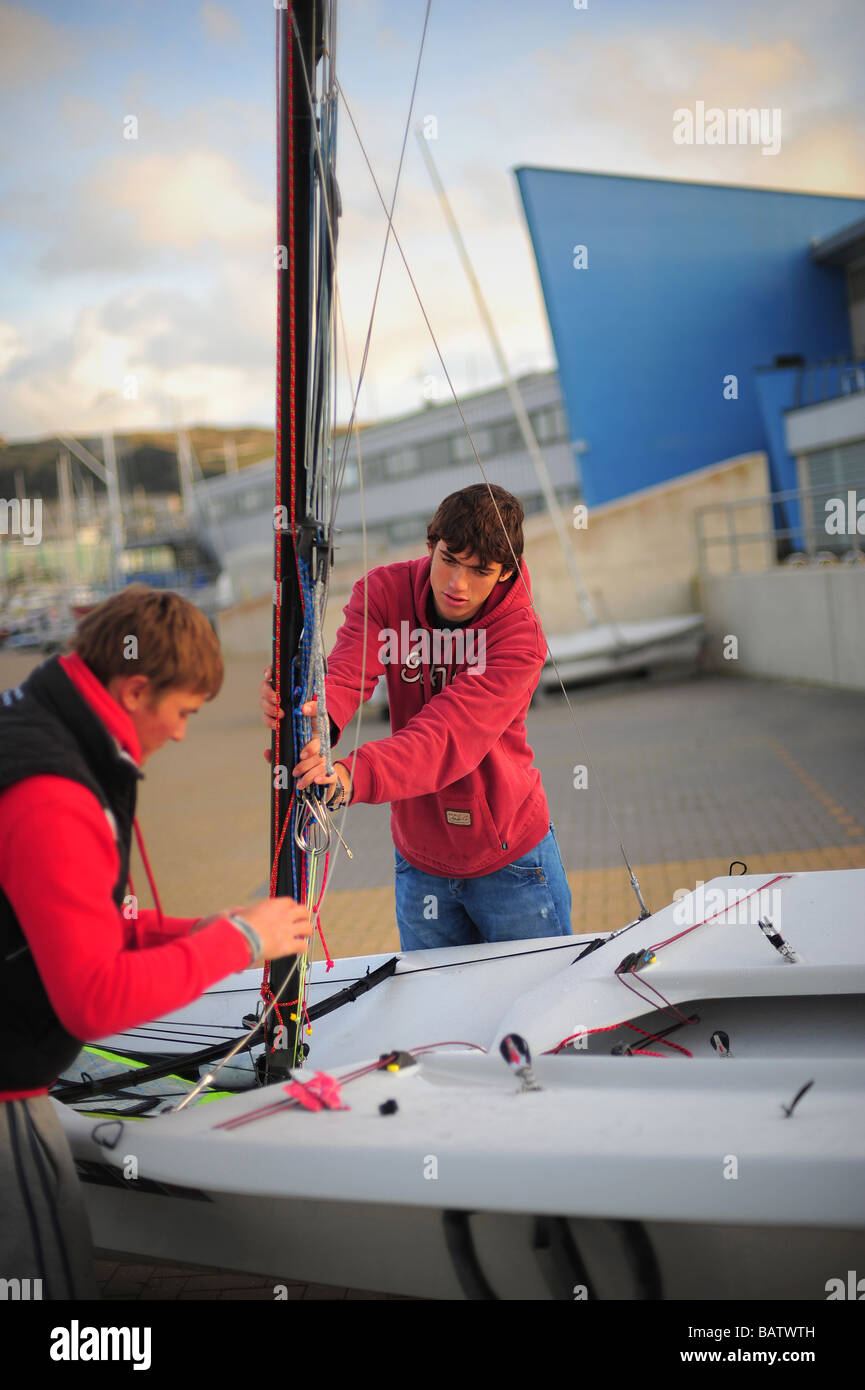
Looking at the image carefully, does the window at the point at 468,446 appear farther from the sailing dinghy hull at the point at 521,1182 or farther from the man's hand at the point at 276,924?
the man's hand at the point at 276,924

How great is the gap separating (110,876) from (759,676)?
11.7m

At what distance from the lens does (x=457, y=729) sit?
7.97 feet

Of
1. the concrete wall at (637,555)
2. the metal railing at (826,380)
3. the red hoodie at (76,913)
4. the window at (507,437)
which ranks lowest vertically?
the red hoodie at (76,913)

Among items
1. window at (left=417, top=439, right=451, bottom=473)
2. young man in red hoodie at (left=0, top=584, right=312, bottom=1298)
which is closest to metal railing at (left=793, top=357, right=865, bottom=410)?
window at (left=417, top=439, right=451, bottom=473)

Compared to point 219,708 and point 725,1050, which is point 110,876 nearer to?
point 725,1050

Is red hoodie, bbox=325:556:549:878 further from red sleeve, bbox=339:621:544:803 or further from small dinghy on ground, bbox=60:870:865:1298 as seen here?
small dinghy on ground, bbox=60:870:865:1298

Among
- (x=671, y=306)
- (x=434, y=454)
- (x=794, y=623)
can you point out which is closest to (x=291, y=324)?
(x=794, y=623)

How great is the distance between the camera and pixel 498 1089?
7.01 feet

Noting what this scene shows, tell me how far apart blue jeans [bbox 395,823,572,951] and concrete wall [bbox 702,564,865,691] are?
7847 millimetres

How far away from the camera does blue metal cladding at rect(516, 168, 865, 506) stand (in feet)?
57.6

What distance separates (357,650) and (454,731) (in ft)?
1.46

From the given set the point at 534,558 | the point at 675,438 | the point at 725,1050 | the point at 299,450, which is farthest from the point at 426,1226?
the point at 675,438

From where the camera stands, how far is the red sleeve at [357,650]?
8.66 feet

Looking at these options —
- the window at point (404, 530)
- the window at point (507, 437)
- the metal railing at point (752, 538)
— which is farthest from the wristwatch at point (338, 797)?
the window at point (404, 530)
